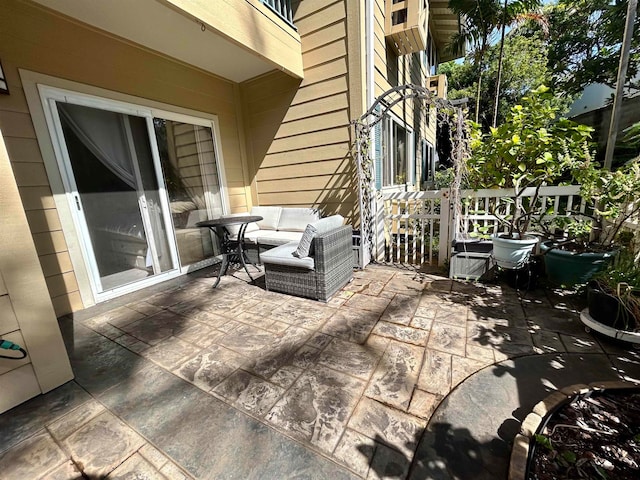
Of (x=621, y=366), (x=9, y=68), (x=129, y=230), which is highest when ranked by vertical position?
(x=9, y=68)

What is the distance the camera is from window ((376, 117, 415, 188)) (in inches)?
170

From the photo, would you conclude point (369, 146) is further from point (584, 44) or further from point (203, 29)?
point (584, 44)

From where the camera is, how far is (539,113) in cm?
253

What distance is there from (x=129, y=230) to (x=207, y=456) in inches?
115

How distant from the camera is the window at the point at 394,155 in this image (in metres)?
4.32

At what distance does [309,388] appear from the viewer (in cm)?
161

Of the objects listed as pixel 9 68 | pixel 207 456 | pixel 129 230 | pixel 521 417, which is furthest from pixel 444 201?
pixel 9 68

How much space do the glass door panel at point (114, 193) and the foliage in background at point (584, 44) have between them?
1165 cm

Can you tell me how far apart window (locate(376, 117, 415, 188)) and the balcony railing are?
192 cm

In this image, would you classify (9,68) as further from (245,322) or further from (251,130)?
(245,322)

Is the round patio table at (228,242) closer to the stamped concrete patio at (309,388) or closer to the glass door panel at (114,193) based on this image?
the glass door panel at (114,193)

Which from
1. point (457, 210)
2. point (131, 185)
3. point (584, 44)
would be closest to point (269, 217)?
point (131, 185)

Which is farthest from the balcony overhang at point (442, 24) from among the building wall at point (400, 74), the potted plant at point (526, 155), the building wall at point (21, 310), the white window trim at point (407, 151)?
the building wall at point (21, 310)

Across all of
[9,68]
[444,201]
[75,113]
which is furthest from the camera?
[444,201]
